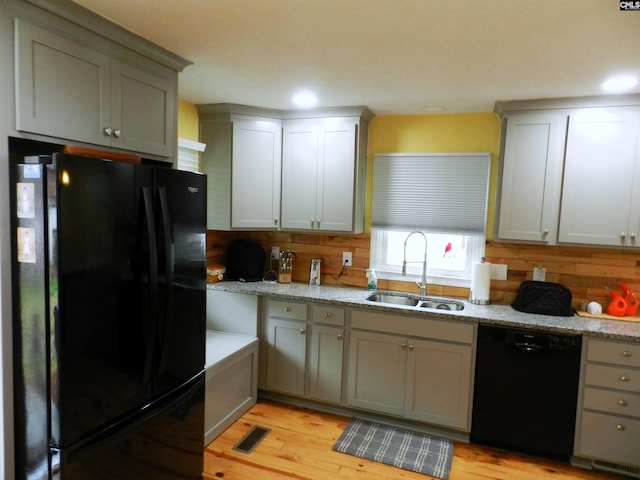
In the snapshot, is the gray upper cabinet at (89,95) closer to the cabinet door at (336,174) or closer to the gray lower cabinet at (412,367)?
the cabinet door at (336,174)

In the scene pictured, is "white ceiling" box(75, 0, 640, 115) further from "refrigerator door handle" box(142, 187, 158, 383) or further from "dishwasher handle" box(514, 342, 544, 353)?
"dishwasher handle" box(514, 342, 544, 353)

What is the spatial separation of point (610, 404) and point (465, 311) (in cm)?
96

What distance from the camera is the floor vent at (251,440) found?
268 centimetres

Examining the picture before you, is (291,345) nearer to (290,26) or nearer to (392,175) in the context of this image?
(392,175)

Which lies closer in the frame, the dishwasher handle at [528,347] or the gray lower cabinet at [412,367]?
the dishwasher handle at [528,347]

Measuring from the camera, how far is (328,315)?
306cm

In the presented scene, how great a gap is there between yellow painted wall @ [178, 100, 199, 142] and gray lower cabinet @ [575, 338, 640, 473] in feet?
10.1

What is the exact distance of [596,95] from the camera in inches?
104

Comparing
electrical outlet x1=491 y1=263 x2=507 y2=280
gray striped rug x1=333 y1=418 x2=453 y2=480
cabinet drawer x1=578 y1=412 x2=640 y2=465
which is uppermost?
electrical outlet x1=491 y1=263 x2=507 y2=280

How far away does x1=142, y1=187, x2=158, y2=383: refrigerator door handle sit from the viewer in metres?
1.75

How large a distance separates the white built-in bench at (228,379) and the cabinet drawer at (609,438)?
2216 millimetres

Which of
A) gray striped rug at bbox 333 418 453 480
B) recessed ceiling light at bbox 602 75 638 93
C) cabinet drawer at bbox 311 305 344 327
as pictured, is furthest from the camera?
cabinet drawer at bbox 311 305 344 327

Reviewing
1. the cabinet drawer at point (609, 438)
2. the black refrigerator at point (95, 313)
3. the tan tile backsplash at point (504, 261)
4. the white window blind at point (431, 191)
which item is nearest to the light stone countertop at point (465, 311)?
the tan tile backsplash at point (504, 261)

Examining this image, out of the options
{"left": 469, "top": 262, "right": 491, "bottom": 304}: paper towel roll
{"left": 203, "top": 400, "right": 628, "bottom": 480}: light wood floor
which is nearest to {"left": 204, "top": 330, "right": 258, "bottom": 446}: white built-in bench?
{"left": 203, "top": 400, "right": 628, "bottom": 480}: light wood floor
